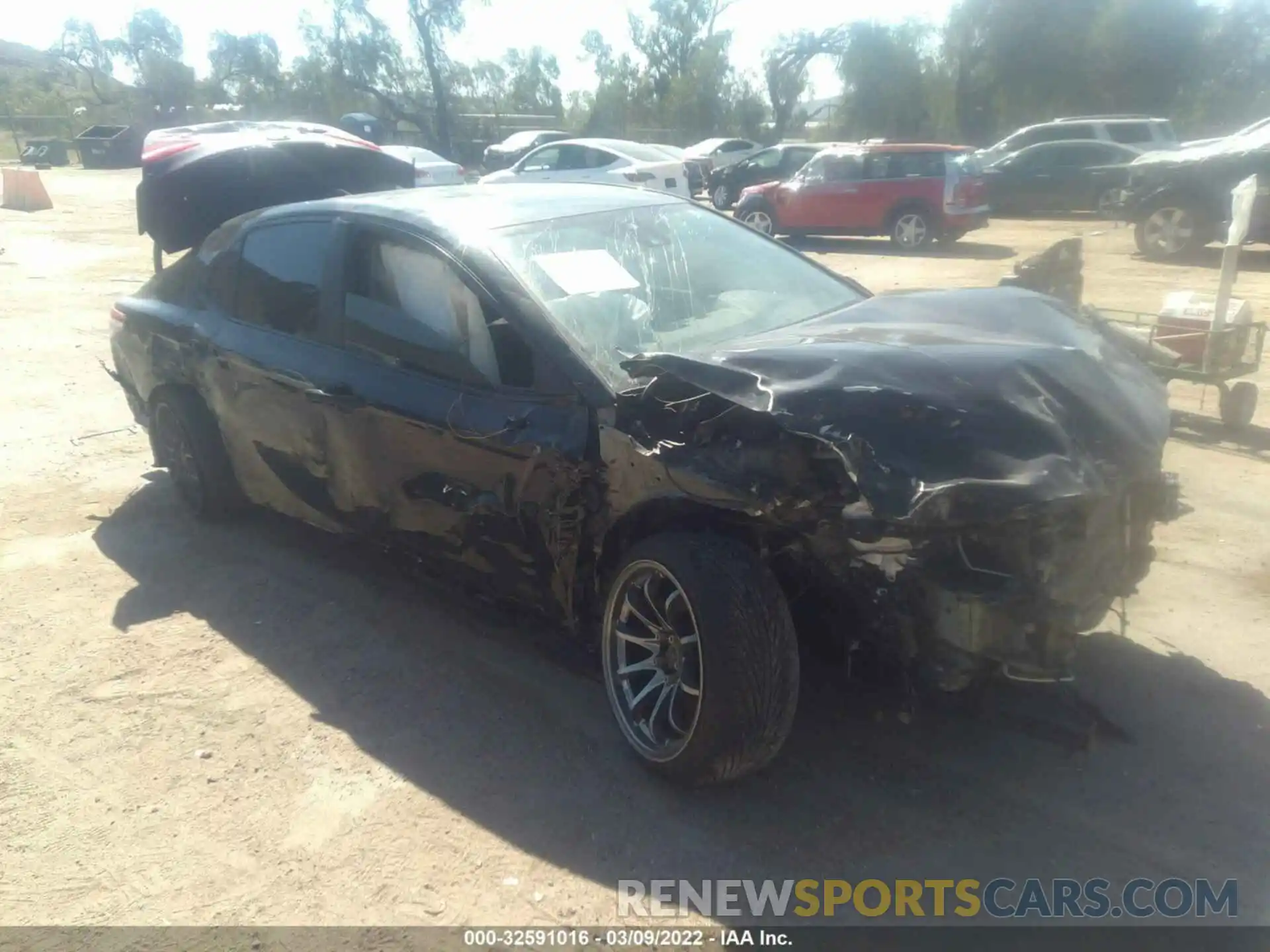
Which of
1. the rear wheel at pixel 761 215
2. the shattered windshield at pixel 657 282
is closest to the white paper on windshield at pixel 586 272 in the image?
the shattered windshield at pixel 657 282

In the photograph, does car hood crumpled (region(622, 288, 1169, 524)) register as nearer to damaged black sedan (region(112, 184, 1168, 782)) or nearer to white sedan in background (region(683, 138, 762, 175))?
damaged black sedan (region(112, 184, 1168, 782))

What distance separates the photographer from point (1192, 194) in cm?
1356

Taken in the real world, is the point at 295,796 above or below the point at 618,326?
below

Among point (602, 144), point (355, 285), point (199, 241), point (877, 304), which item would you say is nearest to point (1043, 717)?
point (877, 304)

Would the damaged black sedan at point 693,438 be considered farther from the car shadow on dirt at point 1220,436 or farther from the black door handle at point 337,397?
the car shadow on dirt at point 1220,436

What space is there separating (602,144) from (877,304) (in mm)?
16741

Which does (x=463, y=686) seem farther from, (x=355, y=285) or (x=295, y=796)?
(x=355, y=285)

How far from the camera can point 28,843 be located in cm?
324

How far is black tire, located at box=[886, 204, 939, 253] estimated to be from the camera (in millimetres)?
16500

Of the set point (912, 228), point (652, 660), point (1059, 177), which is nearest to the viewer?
point (652, 660)

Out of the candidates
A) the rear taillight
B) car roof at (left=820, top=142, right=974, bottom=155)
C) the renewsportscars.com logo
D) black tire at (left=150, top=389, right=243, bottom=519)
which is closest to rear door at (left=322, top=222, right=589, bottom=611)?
the renewsportscars.com logo

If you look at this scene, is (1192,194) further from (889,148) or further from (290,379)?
(290,379)

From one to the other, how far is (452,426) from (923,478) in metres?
1.73

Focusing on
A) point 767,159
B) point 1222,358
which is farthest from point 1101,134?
point 1222,358
